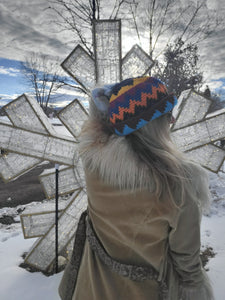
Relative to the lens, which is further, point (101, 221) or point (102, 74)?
point (102, 74)

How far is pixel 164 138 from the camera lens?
39.7 inches

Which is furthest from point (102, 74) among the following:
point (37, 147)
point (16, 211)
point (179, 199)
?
point (16, 211)

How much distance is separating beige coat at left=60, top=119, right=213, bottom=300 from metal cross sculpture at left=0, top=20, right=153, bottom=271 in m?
0.83

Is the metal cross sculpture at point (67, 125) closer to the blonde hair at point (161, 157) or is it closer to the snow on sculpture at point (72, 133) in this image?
the snow on sculpture at point (72, 133)

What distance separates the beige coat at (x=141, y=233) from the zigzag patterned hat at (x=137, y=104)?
0.10 metres

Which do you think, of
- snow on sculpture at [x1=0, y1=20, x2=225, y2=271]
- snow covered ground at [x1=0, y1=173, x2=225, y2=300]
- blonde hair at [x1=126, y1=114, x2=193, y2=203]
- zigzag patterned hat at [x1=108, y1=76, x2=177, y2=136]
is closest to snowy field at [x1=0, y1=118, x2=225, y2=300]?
snow covered ground at [x1=0, y1=173, x2=225, y2=300]

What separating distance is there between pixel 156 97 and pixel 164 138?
0.19 metres

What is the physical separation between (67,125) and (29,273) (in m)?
1.56

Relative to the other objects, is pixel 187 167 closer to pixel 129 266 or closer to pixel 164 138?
pixel 164 138

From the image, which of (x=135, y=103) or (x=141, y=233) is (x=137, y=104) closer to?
(x=135, y=103)

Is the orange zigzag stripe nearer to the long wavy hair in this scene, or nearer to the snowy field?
the long wavy hair

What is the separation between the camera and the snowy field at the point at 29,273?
6.57ft

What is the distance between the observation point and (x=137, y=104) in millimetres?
944

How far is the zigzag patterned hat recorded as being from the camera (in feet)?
3.07
